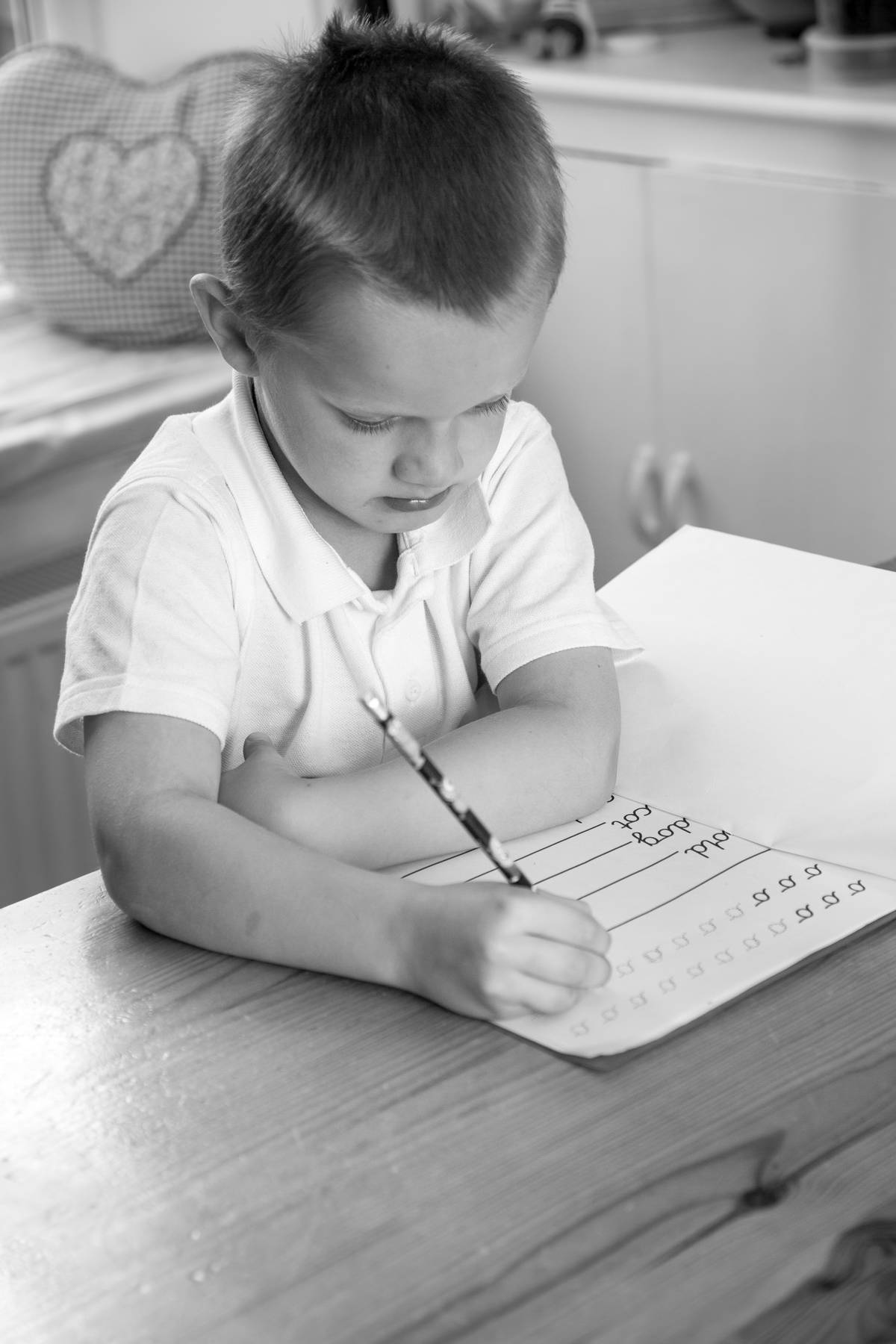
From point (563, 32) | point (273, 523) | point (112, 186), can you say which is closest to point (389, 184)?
point (273, 523)

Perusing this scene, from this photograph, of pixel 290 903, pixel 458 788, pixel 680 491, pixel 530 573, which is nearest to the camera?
pixel 290 903

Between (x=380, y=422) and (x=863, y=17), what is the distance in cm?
137

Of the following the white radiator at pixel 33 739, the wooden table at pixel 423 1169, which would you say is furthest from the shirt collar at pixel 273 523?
the white radiator at pixel 33 739

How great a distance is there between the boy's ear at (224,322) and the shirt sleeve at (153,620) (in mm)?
76

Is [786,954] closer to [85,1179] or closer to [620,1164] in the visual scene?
[620,1164]

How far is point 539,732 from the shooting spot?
0.82 metres

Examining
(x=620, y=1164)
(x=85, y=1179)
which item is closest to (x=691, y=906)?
(x=620, y=1164)

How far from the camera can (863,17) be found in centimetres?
186

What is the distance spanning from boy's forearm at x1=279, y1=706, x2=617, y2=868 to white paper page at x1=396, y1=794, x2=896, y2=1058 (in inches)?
0.4

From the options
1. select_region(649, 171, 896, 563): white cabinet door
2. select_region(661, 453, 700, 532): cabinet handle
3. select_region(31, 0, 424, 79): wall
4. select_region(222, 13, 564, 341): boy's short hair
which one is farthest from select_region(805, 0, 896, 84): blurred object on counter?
select_region(222, 13, 564, 341): boy's short hair

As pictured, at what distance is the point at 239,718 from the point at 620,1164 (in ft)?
1.44

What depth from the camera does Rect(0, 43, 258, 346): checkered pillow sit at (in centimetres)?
196

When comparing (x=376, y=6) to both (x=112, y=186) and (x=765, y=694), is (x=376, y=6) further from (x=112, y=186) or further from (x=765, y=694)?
(x=765, y=694)

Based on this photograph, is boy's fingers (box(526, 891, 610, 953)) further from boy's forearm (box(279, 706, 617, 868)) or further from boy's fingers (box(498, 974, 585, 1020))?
boy's forearm (box(279, 706, 617, 868))
